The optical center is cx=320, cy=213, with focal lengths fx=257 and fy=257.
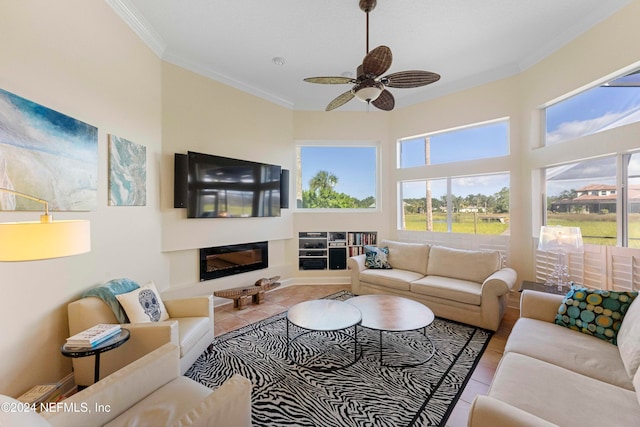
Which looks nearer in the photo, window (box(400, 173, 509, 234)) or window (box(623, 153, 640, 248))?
window (box(623, 153, 640, 248))

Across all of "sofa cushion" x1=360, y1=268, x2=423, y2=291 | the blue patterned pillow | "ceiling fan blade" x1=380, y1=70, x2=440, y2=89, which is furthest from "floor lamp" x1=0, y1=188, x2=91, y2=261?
A: the blue patterned pillow

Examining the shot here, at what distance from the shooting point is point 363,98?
237 cm

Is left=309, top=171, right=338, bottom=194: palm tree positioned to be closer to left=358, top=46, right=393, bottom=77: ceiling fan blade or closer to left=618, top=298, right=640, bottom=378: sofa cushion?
left=358, top=46, right=393, bottom=77: ceiling fan blade

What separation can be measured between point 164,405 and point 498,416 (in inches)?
60.4

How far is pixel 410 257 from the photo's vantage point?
157 inches

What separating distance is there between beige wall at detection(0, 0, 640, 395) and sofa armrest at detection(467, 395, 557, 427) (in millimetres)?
2634

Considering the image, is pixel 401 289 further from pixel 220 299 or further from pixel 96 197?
pixel 96 197

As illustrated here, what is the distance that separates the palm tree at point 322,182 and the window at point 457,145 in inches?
51.9

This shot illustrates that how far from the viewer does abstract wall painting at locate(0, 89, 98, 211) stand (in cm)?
157

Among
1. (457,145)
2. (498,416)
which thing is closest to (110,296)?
(498,416)

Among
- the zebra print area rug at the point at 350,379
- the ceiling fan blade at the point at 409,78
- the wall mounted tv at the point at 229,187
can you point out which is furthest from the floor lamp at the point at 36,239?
the ceiling fan blade at the point at 409,78

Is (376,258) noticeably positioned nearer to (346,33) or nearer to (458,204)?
(458,204)

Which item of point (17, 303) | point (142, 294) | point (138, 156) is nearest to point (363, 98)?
point (138, 156)

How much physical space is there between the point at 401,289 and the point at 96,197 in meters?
3.52
